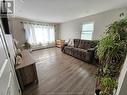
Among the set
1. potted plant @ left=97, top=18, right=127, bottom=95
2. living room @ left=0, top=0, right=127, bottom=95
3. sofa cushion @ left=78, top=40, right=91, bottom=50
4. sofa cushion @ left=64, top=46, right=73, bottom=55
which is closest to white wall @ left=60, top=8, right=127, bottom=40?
living room @ left=0, top=0, right=127, bottom=95

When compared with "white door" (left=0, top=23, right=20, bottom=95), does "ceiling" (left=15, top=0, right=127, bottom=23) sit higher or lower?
higher

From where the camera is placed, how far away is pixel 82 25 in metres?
5.30

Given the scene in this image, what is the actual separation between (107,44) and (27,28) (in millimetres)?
5595

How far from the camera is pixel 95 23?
4.43 meters

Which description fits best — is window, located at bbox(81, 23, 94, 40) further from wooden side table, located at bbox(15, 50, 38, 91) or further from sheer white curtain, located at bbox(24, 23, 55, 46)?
wooden side table, located at bbox(15, 50, 38, 91)

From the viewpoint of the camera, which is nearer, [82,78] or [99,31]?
[82,78]

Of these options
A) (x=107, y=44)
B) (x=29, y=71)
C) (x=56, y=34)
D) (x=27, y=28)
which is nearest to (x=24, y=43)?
(x=27, y=28)

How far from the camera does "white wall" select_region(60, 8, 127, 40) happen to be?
363cm

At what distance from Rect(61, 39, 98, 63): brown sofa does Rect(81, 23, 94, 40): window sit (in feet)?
2.29

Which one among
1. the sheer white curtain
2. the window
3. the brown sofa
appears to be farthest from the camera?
the sheer white curtain

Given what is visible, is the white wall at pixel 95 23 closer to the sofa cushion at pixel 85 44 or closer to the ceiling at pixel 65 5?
the ceiling at pixel 65 5

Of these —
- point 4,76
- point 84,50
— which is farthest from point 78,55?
point 4,76

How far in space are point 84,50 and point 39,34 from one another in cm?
408

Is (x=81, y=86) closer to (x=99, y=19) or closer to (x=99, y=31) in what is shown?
(x=99, y=31)
